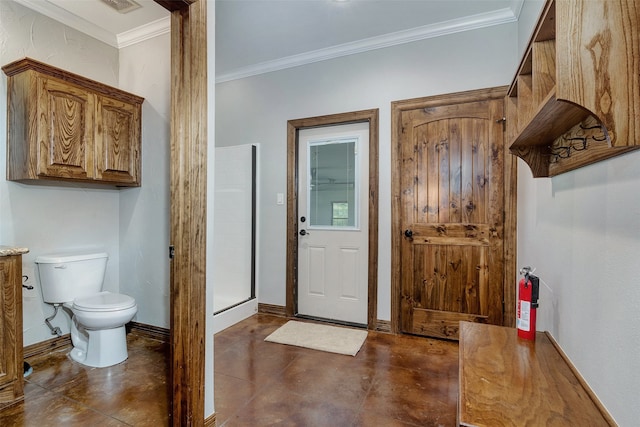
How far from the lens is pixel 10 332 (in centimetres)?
179

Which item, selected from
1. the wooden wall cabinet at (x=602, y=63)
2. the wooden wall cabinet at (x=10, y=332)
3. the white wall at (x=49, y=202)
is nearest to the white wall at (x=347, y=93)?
the white wall at (x=49, y=202)

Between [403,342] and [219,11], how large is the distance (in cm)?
310

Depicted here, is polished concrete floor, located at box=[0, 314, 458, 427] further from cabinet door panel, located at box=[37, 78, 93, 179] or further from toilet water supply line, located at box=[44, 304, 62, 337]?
cabinet door panel, located at box=[37, 78, 93, 179]

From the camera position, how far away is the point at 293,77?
329 cm

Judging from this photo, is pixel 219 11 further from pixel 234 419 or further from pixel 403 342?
pixel 403 342

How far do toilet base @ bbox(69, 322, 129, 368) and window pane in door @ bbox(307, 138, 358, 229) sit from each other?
1.87 meters

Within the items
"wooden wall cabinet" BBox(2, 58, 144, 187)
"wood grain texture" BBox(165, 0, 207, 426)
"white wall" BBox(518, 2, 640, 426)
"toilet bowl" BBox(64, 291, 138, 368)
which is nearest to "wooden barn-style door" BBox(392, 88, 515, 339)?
"white wall" BBox(518, 2, 640, 426)

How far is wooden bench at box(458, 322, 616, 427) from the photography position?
2.70 ft

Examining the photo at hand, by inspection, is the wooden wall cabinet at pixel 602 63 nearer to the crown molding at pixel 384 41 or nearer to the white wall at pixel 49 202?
the crown molding at pixel 384 41

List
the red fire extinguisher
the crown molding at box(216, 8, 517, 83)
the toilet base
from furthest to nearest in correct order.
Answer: the crown molding at box(216, 8, 517, 83) < the toilet base < the red fire extinguisher

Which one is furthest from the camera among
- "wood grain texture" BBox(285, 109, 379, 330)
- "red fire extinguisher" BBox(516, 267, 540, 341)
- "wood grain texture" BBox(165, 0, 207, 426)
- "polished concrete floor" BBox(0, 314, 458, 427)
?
"wood grain texture" BBox(285, 109, 379, 330)

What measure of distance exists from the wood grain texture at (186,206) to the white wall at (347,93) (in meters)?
1.81

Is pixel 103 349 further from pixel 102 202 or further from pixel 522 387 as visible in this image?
pixel 522 387

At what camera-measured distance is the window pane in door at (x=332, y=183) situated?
3129mm
